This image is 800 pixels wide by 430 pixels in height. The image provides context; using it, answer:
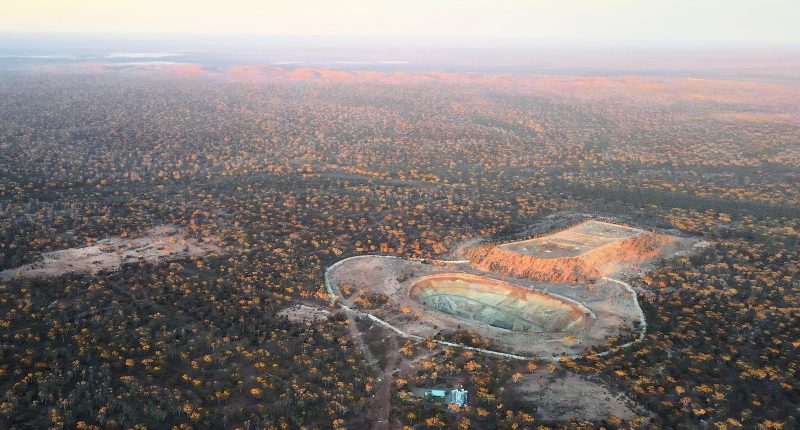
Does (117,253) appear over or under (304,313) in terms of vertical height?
over

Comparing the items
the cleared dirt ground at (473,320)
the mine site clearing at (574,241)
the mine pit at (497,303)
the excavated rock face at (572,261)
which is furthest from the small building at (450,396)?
the mine site clearing at (574,241)

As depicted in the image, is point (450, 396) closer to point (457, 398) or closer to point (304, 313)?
point (457, 398)

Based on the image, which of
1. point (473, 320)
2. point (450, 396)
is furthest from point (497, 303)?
point (450, 396)

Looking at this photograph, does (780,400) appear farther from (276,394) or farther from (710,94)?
(710,94)

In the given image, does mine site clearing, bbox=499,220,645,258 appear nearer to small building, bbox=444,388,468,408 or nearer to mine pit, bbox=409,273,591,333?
mine pit, bbox=409,273,591,333

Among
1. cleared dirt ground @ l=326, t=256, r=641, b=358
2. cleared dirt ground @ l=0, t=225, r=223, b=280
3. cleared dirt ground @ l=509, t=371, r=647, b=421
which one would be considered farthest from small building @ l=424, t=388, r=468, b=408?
cleared dirt ground @ l=0, t=225, r=223, b=280

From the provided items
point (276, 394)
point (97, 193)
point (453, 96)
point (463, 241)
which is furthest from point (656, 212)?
point (453, 96)
